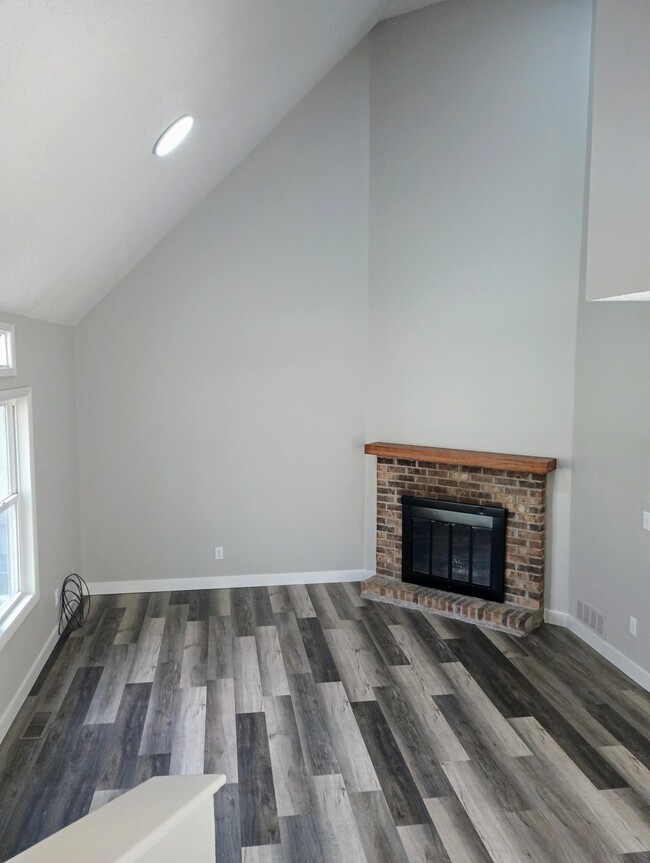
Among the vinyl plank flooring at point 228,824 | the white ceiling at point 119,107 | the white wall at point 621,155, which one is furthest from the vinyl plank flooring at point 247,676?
the white wall at point 621,155

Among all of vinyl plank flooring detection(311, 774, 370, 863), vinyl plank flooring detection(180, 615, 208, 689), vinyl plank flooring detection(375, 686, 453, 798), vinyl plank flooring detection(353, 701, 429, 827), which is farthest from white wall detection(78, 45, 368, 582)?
vinyl plank flooring detection(311, 774, 370, 863)

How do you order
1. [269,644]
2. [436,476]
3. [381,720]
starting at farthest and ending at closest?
[436,476] < [269,644] < [381,720]

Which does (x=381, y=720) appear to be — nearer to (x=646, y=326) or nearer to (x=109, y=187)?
(x=646, y=326)

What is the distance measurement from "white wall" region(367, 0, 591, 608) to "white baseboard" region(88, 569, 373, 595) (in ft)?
4.01

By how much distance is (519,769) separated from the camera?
3357 mm

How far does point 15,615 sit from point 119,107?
2708 mm

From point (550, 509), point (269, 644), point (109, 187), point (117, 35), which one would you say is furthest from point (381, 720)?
point (117, 35)

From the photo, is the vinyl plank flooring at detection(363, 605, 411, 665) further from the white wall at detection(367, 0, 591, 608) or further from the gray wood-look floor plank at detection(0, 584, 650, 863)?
the white wall at detection(367, 0, 591, 608)

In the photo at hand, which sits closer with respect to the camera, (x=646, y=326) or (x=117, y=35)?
(x=117, y=35)

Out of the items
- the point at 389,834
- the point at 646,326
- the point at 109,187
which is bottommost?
the point at 389,834

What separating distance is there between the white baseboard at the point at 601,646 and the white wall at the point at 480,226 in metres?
0.12

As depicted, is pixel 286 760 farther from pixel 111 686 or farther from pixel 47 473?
pixel 47 473

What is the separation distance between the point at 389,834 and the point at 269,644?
2.00m

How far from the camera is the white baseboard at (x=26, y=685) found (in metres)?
3.67
